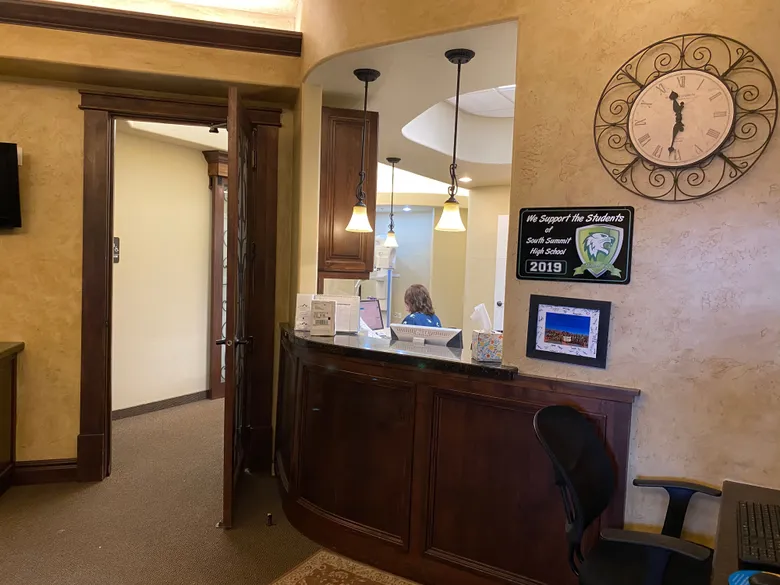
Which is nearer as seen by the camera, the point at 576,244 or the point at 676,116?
the point at 676,116

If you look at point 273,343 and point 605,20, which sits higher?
point 605,20

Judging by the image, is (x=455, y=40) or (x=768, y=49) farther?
(x=455, y=40)

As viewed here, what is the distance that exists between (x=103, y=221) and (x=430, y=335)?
2188 mm

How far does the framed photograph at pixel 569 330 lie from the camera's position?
2061 mm

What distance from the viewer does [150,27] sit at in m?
3.04

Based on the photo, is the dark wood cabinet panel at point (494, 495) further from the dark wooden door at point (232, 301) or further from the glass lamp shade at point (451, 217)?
the glass lamp shade at point (451, 217)

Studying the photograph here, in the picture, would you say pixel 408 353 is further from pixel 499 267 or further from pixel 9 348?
pixel 499 267

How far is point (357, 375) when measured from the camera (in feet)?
8.41

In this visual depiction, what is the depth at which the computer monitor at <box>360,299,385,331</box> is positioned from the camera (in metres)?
4.52

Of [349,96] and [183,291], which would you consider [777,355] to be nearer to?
[349,96]

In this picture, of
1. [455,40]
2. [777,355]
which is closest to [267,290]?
[455,40]

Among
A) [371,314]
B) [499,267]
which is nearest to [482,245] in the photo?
[499,267]

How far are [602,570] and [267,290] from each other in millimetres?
2587

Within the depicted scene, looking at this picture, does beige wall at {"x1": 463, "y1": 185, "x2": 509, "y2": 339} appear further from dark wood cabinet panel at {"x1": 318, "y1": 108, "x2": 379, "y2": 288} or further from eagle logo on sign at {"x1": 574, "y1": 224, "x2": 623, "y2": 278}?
eagle logo on sign at {"x1": 574, "y1": 224, "x2": 623, "y2": 278}
